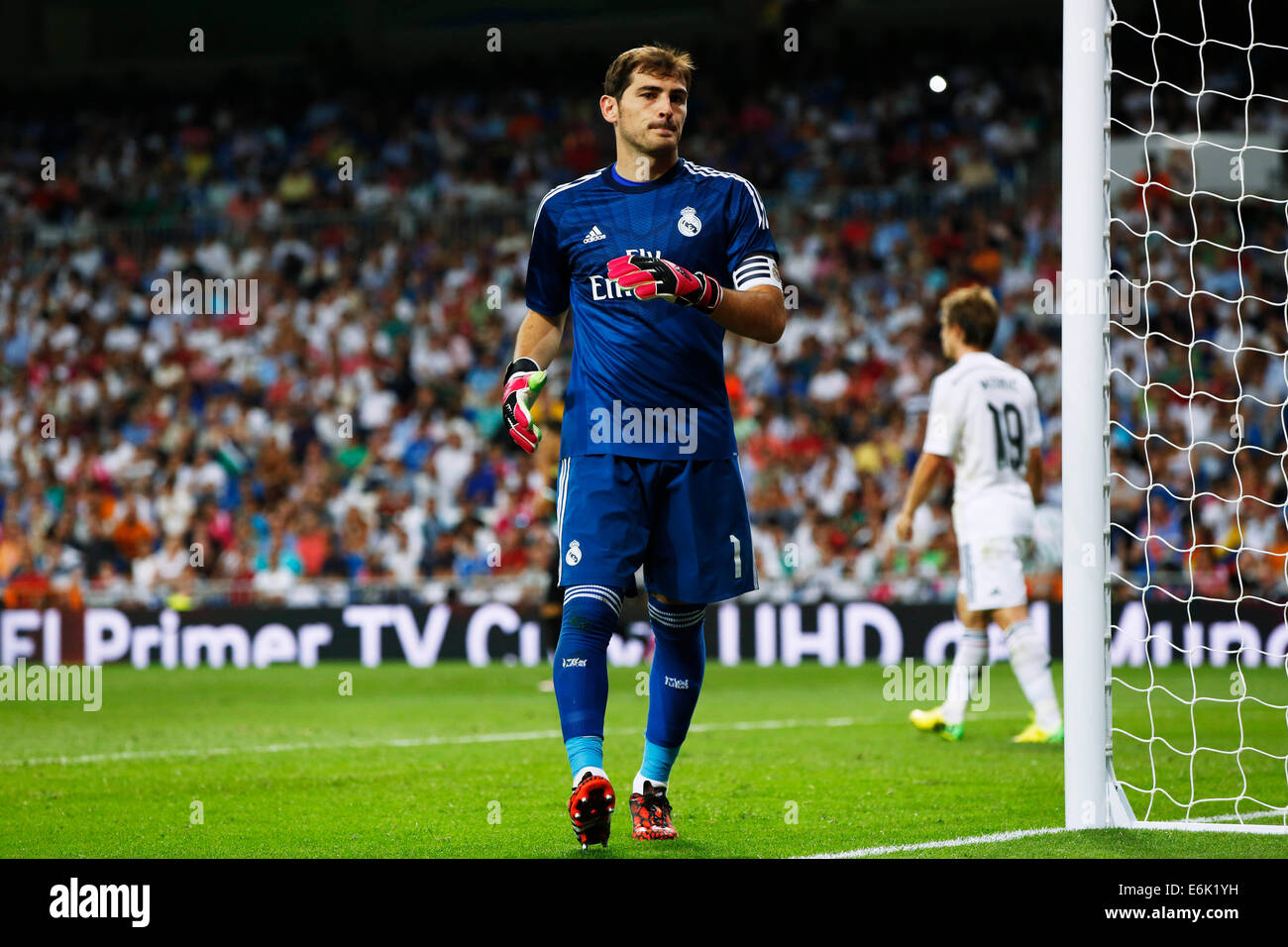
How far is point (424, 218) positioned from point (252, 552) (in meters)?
5.79

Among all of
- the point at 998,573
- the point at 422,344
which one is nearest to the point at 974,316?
the point at 998,573

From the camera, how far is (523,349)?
5.15 m

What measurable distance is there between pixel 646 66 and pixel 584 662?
1.88m

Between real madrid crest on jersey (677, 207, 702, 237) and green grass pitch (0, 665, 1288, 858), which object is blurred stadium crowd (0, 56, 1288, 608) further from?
real madrid crest on jersey (677, 207, 702, 237)

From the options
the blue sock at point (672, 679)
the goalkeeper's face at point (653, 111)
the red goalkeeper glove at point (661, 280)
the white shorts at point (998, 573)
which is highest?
the goalkeeper's face at point (653, 111)

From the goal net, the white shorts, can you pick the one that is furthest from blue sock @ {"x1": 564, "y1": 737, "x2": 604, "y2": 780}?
the white shorts

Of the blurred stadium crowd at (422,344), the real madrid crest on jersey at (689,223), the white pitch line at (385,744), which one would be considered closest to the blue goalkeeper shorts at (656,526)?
the real madrid crest on jersey at (689,223)

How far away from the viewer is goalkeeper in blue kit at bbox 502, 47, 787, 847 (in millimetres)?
4758

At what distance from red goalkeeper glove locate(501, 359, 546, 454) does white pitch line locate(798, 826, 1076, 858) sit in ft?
4.97

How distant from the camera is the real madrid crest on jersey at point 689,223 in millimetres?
4973

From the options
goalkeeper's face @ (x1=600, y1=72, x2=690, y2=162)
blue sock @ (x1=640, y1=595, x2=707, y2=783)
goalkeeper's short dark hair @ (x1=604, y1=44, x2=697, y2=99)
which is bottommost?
blue sock @ (x1=640, y1=595, x2=707, y2=783)

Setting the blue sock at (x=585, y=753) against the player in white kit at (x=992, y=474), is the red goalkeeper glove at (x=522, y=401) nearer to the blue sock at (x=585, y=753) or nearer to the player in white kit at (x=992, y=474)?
the blue sock at (x=585, y=753)

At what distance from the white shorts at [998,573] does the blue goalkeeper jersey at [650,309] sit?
3248 mm
